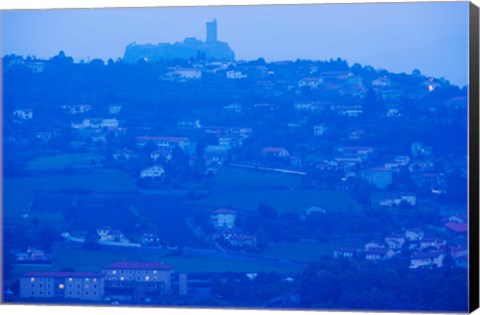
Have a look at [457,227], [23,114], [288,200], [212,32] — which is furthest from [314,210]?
[23,114]

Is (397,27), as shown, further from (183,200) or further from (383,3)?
(183,200)

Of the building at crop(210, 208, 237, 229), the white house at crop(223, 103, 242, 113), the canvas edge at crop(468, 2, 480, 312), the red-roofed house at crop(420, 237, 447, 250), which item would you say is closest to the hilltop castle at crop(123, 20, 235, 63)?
the white house at crop(223, 103, 242, 113)

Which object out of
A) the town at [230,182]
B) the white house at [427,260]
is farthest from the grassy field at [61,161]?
the white house at [427,260]

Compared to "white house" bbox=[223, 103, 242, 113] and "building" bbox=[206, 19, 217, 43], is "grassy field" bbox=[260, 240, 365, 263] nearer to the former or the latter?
"white house" bbox=[223, 103, 242, 113]

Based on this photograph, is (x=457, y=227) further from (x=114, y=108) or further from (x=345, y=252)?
(x=114, y=108)

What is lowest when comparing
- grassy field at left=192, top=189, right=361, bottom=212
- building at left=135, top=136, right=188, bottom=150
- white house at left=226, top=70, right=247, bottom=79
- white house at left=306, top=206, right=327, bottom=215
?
white house at left=306, top=206, right=327, bottom=215
